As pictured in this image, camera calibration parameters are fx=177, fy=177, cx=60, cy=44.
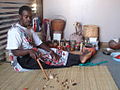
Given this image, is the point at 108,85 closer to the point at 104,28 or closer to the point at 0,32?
the point at 0,32

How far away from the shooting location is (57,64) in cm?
271

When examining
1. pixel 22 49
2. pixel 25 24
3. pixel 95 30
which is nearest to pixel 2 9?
pixel 25 24

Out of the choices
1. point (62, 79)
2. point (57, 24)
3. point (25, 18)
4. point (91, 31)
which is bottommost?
point (62, 79)

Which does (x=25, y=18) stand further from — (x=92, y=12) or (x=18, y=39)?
(x=92, y=12)

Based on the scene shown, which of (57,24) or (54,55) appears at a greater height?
(57,24)

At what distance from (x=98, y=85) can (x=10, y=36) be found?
1.32m

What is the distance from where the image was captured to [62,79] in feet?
7.68

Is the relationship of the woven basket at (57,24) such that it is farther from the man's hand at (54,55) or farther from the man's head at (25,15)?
the man's head at (25,15)

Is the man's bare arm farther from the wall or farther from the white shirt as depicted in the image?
the wall

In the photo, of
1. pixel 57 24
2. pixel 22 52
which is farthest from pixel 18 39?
pixel 57 24

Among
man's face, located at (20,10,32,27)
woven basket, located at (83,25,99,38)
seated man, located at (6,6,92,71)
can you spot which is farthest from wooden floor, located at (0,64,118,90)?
woven basket, located at (83,25,99,38)

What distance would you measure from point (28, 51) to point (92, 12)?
236 centimetres

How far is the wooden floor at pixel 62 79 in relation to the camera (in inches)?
83.7

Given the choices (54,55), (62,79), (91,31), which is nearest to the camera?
(62,79)
